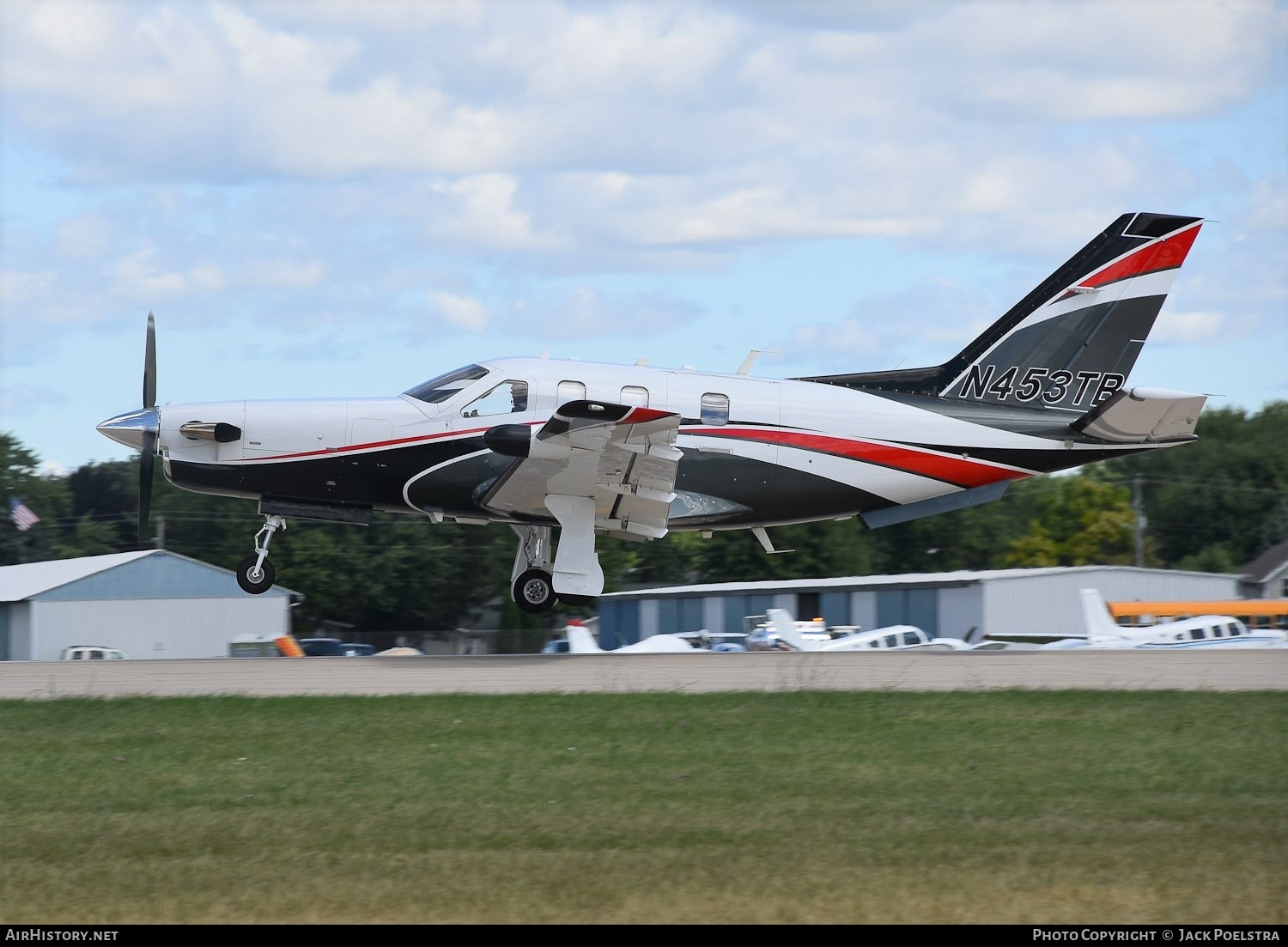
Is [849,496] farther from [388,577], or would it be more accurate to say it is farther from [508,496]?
[388,577]

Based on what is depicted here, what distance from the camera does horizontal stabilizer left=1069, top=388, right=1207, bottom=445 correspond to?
1809 cm

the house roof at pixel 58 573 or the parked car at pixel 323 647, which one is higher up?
the house roof at pixel 58 573

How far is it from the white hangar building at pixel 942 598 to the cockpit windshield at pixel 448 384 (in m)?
26.8

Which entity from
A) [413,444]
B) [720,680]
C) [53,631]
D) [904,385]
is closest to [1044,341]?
[904,385]

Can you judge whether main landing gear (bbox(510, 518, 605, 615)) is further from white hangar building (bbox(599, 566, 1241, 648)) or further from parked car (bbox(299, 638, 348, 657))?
parked car (bbox(299, 638, 348, 657))

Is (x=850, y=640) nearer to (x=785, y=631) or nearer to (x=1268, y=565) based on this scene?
(x=785, y=631)

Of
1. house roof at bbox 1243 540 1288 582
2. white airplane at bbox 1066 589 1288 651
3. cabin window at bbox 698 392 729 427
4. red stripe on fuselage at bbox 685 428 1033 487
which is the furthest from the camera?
house roof at bbox 1243 540 1288 582

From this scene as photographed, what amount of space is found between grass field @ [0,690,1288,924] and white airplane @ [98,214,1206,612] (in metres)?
4.60

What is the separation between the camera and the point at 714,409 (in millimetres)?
18688

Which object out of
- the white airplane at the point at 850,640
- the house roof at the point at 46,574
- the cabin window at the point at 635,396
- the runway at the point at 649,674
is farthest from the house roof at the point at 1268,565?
the cabin window at the point at 635,396

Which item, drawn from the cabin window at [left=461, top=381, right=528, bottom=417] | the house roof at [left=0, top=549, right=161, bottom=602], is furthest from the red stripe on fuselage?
the house roof at [left=0, top=549, right=161, bottom=602]

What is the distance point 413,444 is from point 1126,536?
2479 inches

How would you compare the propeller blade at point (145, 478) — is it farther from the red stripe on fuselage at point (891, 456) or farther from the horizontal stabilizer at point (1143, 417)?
the horizontal stabilizer at point (1143, 417)

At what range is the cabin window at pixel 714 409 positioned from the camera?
18656 millimetres
